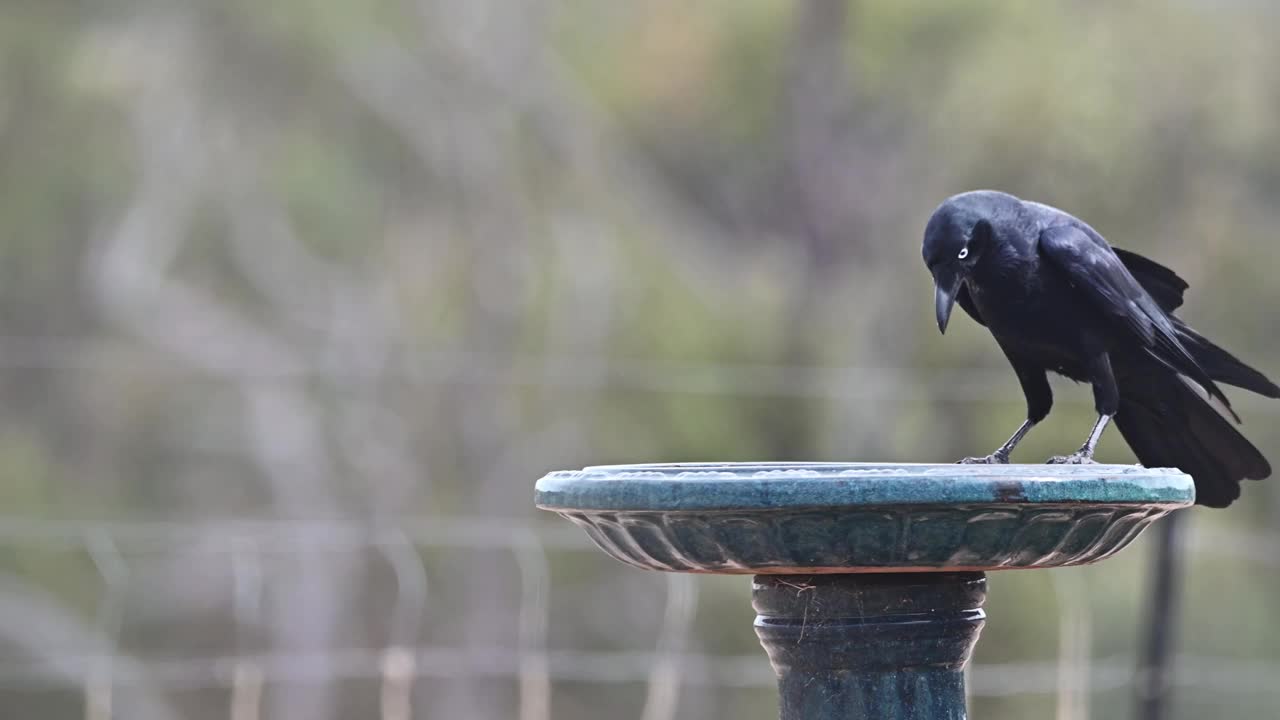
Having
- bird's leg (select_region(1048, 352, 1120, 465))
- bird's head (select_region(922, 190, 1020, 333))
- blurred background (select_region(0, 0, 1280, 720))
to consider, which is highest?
blurred background (select_region(0, 0, 1280, 720))

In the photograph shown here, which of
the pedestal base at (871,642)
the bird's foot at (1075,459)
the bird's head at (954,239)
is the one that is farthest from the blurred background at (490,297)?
the pedestal base at (871,642)

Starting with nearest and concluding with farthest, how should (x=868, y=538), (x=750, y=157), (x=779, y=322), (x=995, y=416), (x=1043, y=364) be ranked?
(x=868, y=538), (x=1043, y=364), (x=995, y=416), (x=779, y=322), (x=750, y=157)

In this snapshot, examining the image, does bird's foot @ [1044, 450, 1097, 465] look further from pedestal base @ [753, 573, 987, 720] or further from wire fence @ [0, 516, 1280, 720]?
wire fence @ [0, 516, 1280, 720]

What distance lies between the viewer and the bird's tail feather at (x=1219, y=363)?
10.5ft

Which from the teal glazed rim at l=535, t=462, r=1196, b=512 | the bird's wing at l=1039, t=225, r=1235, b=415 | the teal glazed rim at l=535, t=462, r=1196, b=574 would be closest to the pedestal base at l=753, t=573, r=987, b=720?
the teal glazed rim at l=535, t=462, r=1196, b=574

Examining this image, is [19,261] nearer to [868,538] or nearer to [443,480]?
[443,480]

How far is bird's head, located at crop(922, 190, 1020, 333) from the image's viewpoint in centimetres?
308

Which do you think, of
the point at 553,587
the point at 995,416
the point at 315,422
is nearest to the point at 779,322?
the point at 995,416

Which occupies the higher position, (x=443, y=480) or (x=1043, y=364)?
(x=443, y=480)

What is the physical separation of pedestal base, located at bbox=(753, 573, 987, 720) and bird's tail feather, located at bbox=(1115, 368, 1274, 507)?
2.78ft

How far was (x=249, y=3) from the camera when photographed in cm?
1362

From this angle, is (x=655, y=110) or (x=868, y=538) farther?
(x=655, y=110)

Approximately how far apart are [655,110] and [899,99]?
2143 millimetres

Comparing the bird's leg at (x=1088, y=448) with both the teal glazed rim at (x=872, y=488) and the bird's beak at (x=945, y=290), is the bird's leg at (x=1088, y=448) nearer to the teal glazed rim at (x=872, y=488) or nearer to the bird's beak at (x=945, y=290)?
the bird's beak at (x=945, y=290)
